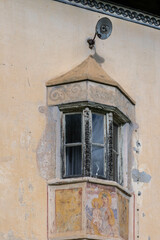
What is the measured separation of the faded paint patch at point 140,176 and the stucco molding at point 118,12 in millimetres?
3139

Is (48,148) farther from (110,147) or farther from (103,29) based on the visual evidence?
(103,29)

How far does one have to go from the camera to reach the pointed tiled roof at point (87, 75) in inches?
595

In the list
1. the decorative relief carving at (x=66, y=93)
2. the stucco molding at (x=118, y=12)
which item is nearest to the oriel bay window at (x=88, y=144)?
the decorative relief carving at (x=66, y=93)

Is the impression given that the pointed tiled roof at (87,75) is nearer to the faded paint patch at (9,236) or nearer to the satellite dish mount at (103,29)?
the satellite dish mount at (103,29)

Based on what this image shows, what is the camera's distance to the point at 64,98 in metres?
15.1

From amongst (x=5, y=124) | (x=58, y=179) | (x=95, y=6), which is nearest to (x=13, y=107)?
(x=5, y=124)

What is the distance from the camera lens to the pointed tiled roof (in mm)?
15125

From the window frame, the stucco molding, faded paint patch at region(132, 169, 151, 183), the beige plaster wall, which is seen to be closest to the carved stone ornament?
the window frame

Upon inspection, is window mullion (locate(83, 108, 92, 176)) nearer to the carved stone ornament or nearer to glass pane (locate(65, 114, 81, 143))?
glass pane (locate(65, 114, 81, 143))

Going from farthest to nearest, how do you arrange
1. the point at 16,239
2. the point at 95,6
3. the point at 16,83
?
the point at 95,6, the point at 16,83, the point at 16,239

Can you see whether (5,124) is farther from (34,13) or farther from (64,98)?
(34,13)

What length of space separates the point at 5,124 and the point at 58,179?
4.45 ft

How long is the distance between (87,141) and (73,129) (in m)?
0.40

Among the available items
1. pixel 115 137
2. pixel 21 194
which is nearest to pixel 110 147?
pixel 115 137
